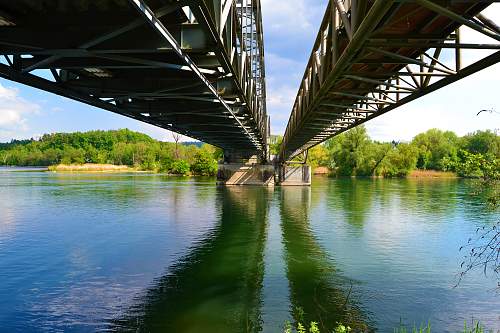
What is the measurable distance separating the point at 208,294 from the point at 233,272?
9.72 feet

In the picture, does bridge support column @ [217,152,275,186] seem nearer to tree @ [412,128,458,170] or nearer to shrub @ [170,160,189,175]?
shrub @ [170,160,189,175]

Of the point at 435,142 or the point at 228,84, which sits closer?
the point at 228,84

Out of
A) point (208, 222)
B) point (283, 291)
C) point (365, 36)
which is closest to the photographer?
point (365, 36)

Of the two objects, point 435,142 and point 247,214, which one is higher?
point 435,142

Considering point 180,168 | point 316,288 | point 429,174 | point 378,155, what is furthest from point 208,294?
point 429,174

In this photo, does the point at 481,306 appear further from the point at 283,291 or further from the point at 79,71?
the point at 79,71

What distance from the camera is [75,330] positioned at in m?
10.0

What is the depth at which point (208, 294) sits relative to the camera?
1302cm

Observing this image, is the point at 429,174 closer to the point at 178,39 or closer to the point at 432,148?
the point at 432,148

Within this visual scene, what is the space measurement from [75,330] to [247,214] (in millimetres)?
22363

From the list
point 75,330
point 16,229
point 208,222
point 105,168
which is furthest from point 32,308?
point 105,168

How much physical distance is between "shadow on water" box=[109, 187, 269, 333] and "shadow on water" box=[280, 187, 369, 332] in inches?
48.2

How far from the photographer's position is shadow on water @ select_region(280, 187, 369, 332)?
10922 mm

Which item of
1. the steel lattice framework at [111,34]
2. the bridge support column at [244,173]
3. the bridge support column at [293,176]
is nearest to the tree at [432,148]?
Result: the bridge support column at [293,176]
